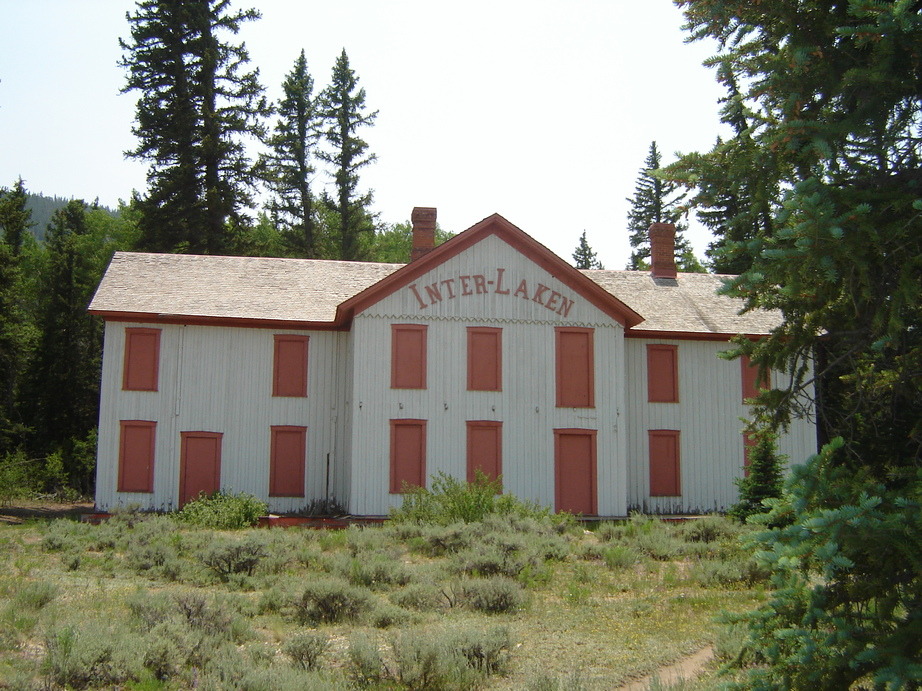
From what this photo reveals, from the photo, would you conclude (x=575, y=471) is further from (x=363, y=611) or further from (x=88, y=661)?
(x=88, y=661)

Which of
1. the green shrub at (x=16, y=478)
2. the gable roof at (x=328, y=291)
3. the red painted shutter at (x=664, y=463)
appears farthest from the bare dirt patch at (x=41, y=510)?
the red painted shutter at (x=664, y=463)

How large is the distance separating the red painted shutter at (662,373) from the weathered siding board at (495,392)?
1.89 meters

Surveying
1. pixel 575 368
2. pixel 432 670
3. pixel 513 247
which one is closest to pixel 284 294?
pixel 513 247

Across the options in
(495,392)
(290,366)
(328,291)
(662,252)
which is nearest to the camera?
(495,392)

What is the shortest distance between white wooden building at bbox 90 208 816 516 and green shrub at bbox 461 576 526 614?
34.9 ft

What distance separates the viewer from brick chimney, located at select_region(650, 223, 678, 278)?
28.1 metres

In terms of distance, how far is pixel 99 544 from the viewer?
1580cm

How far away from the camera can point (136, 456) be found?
891 inches

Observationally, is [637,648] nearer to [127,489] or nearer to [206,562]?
[206,562]

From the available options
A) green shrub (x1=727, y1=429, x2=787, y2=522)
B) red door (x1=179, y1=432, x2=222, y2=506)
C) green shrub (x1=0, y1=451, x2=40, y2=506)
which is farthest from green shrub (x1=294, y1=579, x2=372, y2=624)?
green shrub (x1=0, y1=451, x2=40, y2=506)

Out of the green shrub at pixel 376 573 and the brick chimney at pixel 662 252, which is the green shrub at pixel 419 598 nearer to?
the green shrub at pixel 376 573

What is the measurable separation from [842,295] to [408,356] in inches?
618

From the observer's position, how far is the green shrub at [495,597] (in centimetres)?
1106

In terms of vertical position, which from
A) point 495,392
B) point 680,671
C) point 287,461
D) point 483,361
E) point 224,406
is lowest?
point 680,671
